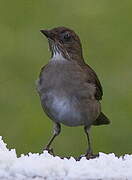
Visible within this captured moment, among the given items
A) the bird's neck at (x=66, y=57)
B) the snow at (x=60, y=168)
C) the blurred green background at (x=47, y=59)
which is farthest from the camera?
A: the blurred green background at (x=47, y=59)

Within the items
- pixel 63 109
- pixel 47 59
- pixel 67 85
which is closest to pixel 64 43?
pixel 67 85

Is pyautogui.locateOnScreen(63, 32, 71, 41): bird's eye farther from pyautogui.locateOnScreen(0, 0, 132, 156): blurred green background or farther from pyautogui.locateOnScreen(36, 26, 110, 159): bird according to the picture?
pyautogui.locateOnScreen(0, 0, 132, 156): blurred green background

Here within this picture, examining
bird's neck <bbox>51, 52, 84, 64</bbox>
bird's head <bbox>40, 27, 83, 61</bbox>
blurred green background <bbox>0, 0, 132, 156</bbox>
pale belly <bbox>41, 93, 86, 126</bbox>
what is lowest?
blurred green background <bbox>0, 0, 132, 156</bbox>

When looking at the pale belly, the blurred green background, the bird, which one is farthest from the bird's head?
the blurred green background

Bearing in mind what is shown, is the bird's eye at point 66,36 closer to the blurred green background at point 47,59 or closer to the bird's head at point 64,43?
the bird's head at point 64,43

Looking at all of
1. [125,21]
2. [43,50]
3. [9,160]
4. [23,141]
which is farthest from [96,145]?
[9,160]

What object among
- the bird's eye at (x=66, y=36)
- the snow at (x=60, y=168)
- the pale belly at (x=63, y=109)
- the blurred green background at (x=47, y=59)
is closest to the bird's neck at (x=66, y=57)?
the bird's eye at (x=66, y=36)
